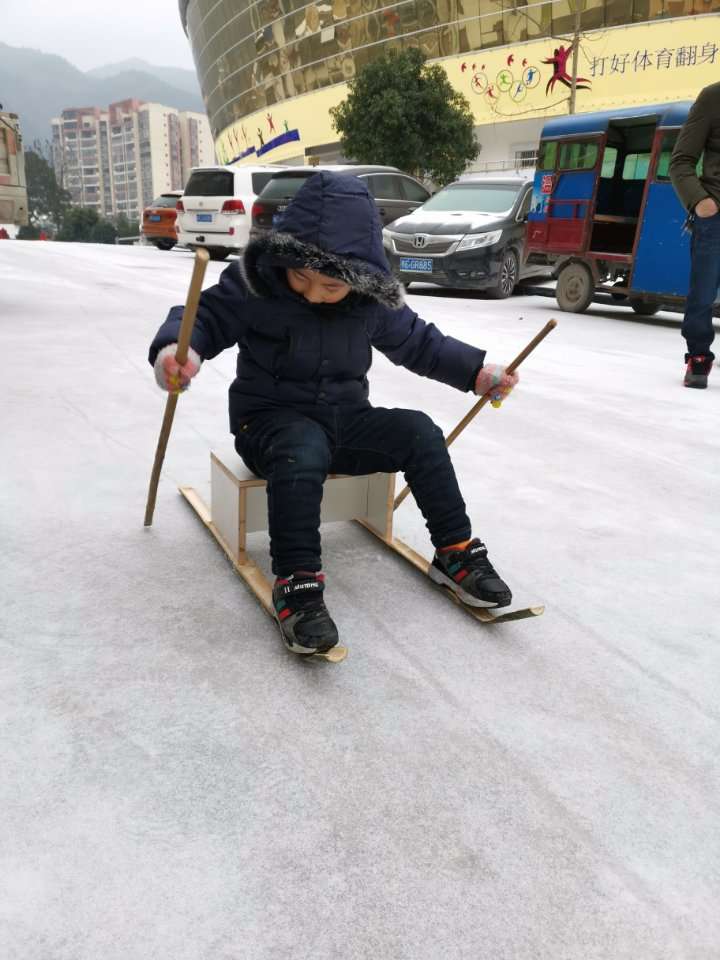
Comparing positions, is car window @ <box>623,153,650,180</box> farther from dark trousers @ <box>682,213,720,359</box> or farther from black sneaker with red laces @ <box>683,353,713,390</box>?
black sneaker with red laces @ <box>683,353,713,390</box>

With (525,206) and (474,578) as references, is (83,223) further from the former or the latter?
(474,578)

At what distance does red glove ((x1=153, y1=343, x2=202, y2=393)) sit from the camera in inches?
74.8

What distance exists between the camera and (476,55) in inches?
1387

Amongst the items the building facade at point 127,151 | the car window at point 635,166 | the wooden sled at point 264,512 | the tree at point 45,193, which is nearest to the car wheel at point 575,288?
the car window at point 635,166

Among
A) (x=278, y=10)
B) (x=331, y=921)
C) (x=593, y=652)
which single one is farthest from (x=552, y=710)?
(x=278, y=10)

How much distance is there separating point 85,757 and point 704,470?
9.09 feet

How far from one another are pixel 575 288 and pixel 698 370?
12.8ft

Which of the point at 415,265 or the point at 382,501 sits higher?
the point at 415,265

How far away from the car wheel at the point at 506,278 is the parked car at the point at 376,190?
1.94 metres

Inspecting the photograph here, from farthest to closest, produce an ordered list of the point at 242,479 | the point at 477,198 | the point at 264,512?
the point at 477,198, the point at 264,512, the point at 242,479

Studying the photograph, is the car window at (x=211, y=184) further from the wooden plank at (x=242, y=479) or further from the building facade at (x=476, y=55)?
the building facade at (x=476, y=55)

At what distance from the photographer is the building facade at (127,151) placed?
150 meters

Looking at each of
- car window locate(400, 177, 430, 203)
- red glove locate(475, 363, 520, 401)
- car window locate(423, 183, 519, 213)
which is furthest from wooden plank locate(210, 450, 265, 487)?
car window locate(400, 177, 430, 203)

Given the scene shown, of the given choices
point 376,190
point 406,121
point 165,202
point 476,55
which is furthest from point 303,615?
point 476,55
